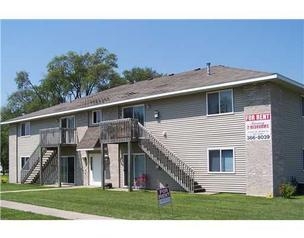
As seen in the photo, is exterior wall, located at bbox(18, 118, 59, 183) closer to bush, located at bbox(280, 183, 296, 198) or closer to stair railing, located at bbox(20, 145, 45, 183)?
stair railing, located at bbox(20, 145, 45, 183)

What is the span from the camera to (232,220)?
519 inches

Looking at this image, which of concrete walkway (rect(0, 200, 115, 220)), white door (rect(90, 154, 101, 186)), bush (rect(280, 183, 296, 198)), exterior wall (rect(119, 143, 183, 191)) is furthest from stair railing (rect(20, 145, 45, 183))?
bush (rect(280, 183, 296, 198))

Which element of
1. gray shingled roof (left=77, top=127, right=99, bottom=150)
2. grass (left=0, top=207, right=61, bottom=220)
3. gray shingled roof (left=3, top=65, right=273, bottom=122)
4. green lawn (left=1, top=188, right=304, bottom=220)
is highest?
gray shingled roof (left=3, top=65, right=273, bottom=122)

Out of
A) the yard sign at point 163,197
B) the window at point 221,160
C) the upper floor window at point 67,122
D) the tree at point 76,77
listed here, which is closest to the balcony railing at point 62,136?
the upper floor window at point 67,122

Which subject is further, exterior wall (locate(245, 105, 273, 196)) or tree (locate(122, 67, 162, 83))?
tree (locate(122, 67, 162, 83))

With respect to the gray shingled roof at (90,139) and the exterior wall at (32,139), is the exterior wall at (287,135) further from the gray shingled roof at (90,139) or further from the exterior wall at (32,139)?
the exterior wall at (32,139)

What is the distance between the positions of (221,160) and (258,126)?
2492 mm

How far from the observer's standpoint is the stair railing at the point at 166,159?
22750 mm

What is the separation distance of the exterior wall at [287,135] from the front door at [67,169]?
1527 cm

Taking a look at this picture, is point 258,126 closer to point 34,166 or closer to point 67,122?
point 67,122

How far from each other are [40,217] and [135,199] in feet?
20.0

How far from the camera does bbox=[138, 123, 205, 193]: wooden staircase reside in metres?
22.7

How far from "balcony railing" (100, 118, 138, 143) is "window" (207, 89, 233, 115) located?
4.22m

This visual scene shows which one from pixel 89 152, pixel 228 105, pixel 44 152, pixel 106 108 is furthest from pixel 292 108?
pixel 44 152
